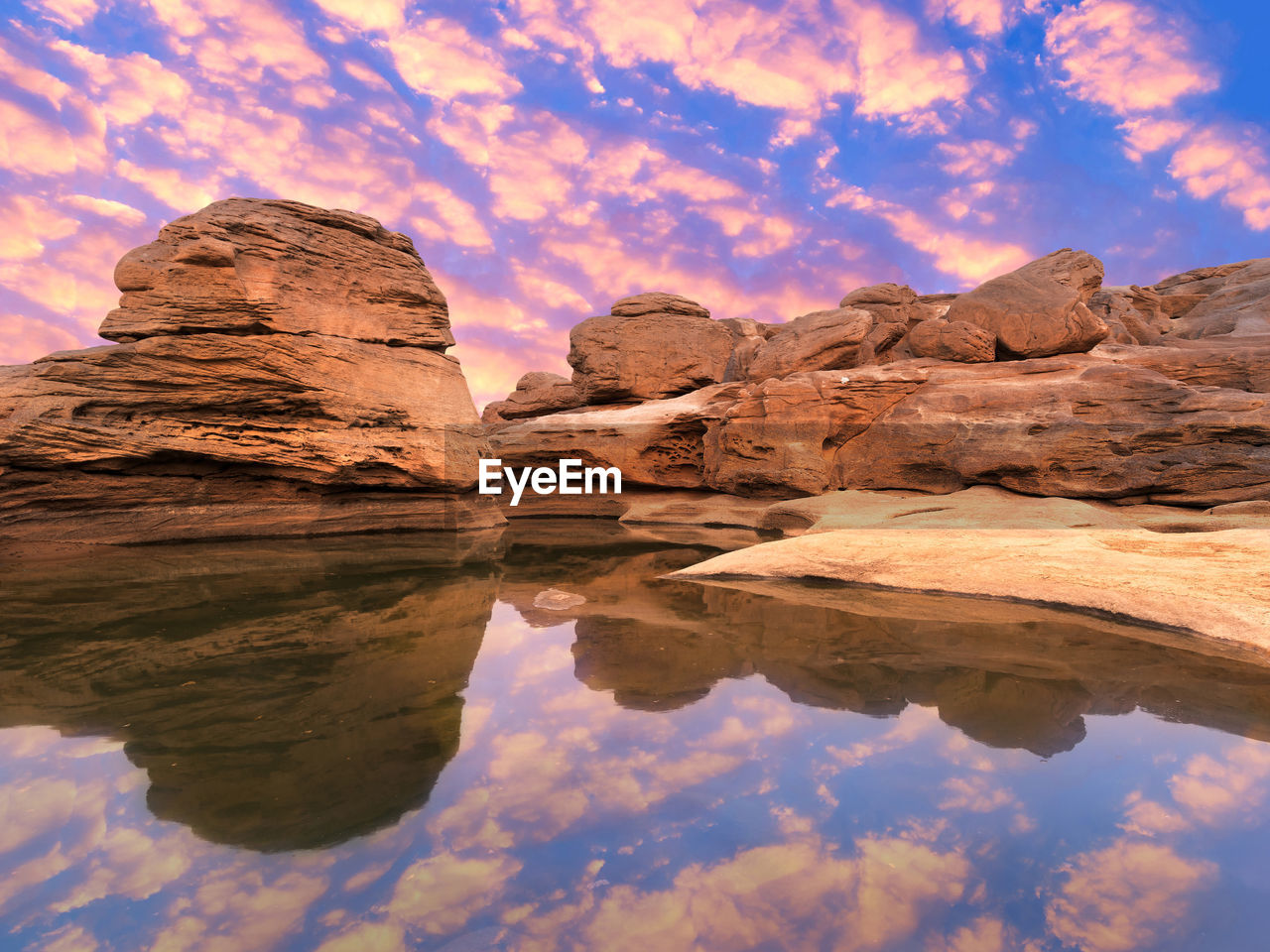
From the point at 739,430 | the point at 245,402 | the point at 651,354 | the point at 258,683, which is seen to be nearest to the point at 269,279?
the point at 245,402

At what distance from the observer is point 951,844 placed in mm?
2133

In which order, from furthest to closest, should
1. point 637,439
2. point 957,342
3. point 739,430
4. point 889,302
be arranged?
A: point 889,302
point 637,439
point 739,430
point 957,342

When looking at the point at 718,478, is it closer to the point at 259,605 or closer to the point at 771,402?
the point at 771,402

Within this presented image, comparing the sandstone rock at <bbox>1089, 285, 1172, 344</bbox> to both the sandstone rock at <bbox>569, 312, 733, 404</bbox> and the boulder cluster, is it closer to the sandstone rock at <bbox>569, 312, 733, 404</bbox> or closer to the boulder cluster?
the boulder cluster

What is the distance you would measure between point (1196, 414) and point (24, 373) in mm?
21747

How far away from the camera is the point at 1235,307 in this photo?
22.3 m

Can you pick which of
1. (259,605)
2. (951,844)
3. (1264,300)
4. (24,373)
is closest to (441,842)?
(951,844)

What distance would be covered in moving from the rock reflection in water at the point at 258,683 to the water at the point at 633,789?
0.03m

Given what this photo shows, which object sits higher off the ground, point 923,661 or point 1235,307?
point 1235,307

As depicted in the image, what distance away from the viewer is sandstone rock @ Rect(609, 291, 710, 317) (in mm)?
21047

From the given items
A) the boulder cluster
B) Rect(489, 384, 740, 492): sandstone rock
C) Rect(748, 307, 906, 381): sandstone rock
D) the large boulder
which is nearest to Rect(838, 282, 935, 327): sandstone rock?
the boulder cluster

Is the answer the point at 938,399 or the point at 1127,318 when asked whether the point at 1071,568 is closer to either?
the point at 938,399

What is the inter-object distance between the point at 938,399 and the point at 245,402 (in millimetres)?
15165

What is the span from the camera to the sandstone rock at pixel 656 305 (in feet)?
69.1
